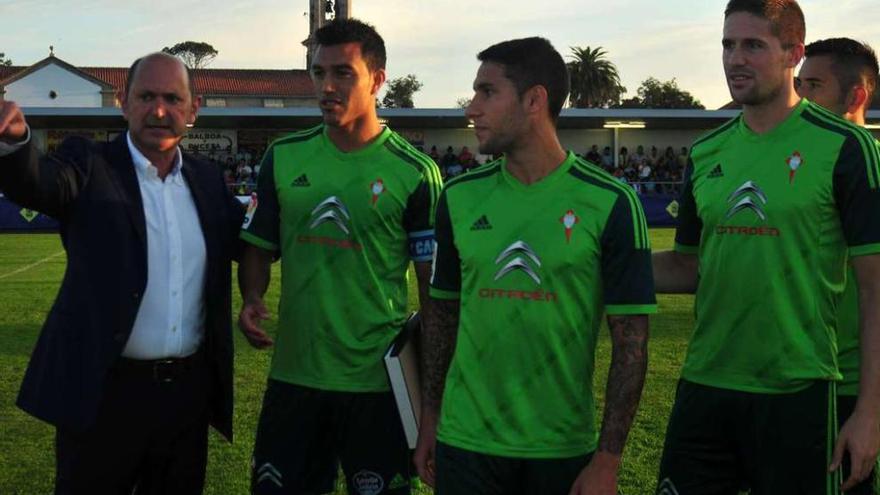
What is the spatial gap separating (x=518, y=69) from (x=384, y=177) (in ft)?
3.43

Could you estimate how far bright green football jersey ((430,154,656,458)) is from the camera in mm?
3344

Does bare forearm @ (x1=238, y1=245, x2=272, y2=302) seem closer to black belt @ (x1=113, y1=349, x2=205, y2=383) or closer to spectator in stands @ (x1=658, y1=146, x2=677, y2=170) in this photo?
black belt @ (x1=113, y1=349, x2=205, y2=383)

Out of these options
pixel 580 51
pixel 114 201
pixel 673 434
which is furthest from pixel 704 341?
pixel 580 51

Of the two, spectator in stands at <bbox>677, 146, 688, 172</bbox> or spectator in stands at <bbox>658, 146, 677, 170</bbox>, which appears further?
spectator in stands at <bbox>677, 146, 688, 172</bbox>

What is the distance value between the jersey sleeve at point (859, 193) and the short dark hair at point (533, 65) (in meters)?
1.02

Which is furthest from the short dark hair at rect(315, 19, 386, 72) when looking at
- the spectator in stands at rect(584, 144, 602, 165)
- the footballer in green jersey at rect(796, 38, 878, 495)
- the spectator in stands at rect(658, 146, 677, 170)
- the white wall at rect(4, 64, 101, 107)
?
the white wall at rect(4, 64, 101, 107)

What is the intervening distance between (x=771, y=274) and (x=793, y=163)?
410 mm

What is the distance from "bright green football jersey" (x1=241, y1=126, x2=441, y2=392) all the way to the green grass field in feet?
6.40

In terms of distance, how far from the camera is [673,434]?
396 cm

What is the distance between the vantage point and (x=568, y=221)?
3.36 meters

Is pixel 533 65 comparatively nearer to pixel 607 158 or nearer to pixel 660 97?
pixel 607 158

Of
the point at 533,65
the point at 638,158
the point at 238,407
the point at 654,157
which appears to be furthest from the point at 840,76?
the point at 654,157

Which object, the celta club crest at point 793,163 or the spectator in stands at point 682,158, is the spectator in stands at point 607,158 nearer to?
the spectator in stands at point 682,158

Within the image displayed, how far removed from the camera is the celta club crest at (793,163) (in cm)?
367
